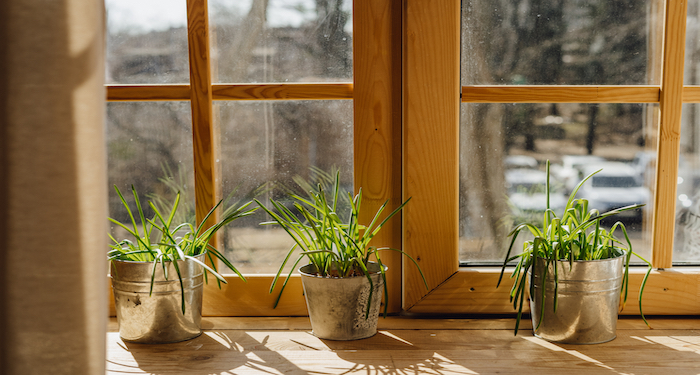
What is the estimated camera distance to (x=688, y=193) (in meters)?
1.15

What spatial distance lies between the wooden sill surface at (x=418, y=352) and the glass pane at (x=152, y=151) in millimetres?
310

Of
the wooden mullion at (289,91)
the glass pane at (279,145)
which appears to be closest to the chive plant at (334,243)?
the glass pane at (279,145)

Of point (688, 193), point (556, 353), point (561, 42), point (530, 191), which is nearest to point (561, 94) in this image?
point (561, 42)

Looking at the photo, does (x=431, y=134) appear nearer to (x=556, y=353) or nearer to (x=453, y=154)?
(x=453, y=154)

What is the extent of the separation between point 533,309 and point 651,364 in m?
0.22

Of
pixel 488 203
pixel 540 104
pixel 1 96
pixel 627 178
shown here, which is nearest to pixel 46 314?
pixel 1 96

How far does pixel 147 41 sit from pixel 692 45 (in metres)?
1.20

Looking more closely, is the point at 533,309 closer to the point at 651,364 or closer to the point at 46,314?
the point at 651,364

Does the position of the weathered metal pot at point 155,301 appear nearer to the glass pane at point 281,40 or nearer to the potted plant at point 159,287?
the potted plant at point 159,287

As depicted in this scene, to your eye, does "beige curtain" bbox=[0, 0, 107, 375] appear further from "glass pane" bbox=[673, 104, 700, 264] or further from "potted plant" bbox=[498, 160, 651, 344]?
"glass pane" bbox=[673, 104, 700, 264]

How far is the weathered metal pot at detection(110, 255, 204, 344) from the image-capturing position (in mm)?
970

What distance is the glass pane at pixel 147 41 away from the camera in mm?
1142

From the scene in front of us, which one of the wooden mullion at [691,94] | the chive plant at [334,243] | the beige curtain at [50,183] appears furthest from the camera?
the wooden mullion at [691,94]

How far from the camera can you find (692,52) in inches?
44.3
